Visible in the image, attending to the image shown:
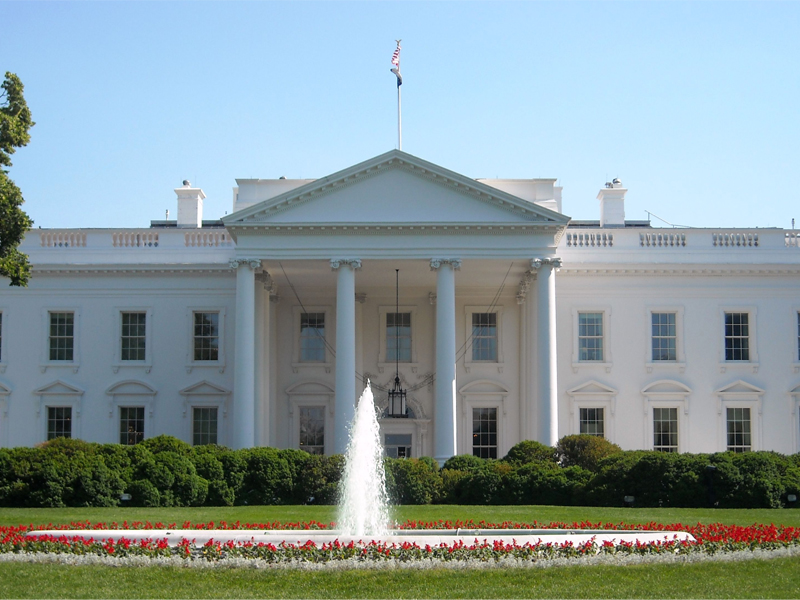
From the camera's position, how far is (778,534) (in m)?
16.4

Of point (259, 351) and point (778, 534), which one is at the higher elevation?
point (259, 351)

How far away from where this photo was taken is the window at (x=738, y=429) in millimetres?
35375

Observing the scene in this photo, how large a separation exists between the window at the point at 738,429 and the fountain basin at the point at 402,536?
64.8 ft

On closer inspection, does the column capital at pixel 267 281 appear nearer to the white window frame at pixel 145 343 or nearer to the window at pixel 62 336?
the white window frame at pixel 145 343

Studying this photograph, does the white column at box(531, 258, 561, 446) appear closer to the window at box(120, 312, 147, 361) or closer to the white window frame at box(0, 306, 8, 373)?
the window at box(120, 312, 147, 361)

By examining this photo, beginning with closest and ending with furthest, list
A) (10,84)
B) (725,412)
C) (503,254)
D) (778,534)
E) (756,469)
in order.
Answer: (778,534) → (10,84) → (756,469) → (503,254) → (725,412)

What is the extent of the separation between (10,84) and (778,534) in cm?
1867

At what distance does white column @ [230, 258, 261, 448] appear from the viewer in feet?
101

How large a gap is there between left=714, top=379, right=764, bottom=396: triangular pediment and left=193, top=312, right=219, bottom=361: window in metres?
18.5

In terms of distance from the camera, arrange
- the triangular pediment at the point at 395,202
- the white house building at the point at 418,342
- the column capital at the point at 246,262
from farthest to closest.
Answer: the white house building at the point at 418,342 < the column capital at the point at 246,262 < the triangular pediment at the point at 395,202

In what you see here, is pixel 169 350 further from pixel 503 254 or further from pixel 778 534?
pixel 778 534

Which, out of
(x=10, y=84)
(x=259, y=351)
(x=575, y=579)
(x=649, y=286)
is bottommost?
(x=575, y=579)

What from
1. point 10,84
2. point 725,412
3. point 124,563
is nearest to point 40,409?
point 10,84

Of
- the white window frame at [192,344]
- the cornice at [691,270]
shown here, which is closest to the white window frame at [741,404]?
the cornice at [691,270]
